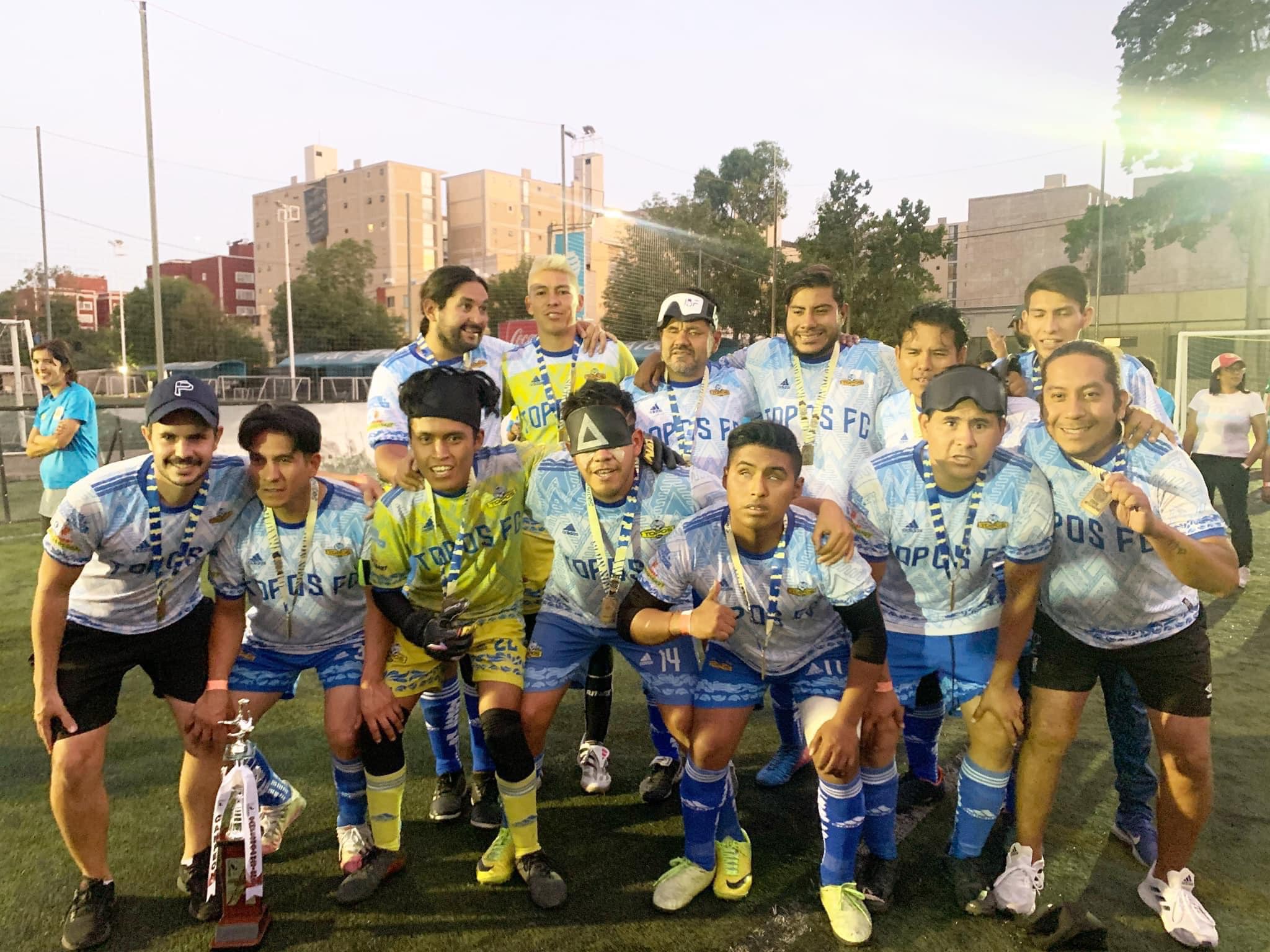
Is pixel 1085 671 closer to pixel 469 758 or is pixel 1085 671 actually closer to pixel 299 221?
pixel 469 758

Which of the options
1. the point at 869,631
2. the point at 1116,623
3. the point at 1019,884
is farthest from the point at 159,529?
the point at 1116,623

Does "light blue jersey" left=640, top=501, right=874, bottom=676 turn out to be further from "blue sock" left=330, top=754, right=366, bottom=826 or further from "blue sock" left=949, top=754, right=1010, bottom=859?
"blue sock" left=330, top=754, right=366, bottom=826

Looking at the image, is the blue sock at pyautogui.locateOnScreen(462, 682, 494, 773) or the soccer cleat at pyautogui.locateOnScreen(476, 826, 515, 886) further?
the blue sock at pyautogui.locateOnScreen(462, 682, 494, 773)

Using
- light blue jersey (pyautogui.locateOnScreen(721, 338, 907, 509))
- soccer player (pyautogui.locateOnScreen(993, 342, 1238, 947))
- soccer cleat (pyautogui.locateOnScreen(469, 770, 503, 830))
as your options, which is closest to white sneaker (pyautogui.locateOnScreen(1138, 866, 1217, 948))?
soccer player (pyautogui.locateOnScreen(993, 342, 1238, 947))

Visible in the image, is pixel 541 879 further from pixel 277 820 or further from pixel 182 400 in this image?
pixel 182 400

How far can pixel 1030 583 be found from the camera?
3021mm

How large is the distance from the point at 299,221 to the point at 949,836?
86.1m

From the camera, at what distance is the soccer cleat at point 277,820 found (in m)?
3.55

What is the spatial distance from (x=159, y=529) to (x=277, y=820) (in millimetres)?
1381

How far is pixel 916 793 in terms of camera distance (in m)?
3.96

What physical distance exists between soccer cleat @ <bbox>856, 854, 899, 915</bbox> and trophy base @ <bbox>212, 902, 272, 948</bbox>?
7.08 feet

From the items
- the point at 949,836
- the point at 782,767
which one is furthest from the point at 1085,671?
the point at 782,767

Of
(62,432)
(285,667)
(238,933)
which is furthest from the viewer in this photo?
(62,432)

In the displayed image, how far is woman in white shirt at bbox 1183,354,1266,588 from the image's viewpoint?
8.54 m
